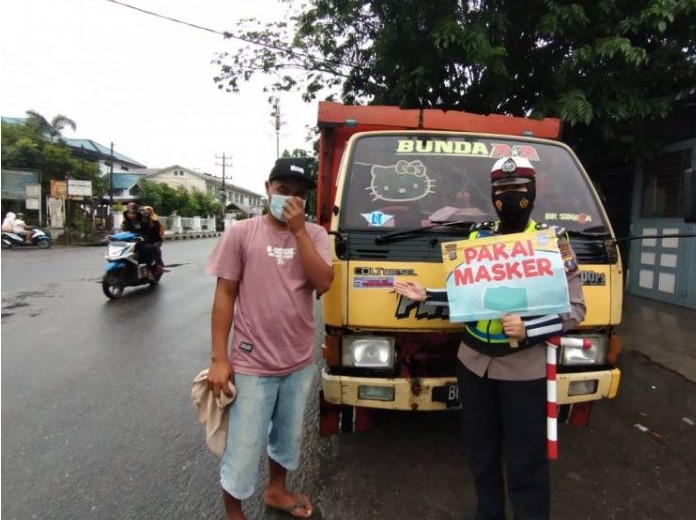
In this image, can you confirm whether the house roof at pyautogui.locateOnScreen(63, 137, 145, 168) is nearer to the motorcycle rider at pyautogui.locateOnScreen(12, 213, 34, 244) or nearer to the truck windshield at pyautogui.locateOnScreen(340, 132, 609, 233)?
the motorcycle rider at pyautogui.locateOnScreen(12, 213, 34, 244)

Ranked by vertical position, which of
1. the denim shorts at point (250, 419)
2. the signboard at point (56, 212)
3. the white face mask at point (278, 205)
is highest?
the signboard at point (56, 212)

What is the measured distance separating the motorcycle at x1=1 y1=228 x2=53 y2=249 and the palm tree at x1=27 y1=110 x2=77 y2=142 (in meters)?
13.6

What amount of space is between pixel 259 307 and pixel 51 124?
1441 inches

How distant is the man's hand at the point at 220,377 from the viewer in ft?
6.80

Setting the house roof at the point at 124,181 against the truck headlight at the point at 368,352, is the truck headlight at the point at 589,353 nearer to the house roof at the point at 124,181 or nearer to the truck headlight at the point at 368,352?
the truck headlight at the point at 368,352

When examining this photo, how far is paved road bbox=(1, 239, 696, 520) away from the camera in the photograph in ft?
8.41

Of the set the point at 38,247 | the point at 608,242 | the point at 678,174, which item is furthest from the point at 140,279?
the point at 38,247

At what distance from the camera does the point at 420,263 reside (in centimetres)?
261

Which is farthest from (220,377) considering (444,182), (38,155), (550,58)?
(38,155)

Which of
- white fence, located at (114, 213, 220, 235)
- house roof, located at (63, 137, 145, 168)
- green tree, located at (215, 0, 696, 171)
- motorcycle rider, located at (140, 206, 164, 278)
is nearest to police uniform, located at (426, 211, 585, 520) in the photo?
green tree, located at (215, 0, 696, 171)

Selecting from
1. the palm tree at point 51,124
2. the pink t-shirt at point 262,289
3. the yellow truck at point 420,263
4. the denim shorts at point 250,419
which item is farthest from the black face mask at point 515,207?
the palm tree at point 51,124

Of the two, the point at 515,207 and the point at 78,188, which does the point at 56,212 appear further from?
the point at 515,207

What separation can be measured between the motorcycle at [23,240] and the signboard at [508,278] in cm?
2244

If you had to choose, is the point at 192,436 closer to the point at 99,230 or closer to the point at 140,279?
the point at 140,279
